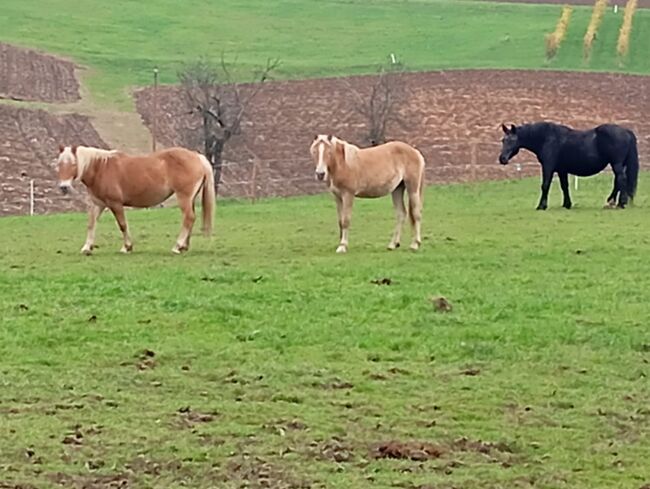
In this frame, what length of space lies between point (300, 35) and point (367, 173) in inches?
2290

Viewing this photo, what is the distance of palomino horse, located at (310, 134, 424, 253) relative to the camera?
16500 mm

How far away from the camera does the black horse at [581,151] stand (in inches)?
973

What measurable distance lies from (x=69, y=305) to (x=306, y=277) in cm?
298

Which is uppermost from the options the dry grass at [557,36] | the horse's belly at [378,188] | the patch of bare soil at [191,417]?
the patch of bare soil at [191,417]

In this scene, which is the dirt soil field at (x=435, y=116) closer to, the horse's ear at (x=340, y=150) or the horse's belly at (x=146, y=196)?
the horse's belly at (x=146, y=196)

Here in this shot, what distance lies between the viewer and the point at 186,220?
16.8 m

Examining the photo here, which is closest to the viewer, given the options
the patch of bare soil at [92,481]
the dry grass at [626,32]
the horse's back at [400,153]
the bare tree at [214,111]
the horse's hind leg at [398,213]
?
the patch of bare soil at [92,481]

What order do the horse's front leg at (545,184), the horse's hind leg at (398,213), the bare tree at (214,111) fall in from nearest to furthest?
1. the horse's hind leg at (398,213)
2. the horse's front leg at (545,184)
3. the bare tree at (214,111)

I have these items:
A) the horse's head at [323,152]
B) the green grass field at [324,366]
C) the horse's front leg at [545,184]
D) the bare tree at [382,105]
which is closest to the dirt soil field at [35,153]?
the bare tree at [382,105]

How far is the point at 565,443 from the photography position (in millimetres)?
7398

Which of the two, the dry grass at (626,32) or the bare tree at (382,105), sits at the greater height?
the dry grass at (626,32)

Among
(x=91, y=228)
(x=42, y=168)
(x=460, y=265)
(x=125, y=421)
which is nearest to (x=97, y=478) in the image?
(x=125, y=421)

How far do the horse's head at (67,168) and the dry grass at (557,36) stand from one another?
49.8 meters

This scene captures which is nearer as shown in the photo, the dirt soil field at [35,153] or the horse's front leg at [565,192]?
the horse's front leg at [565,192]
